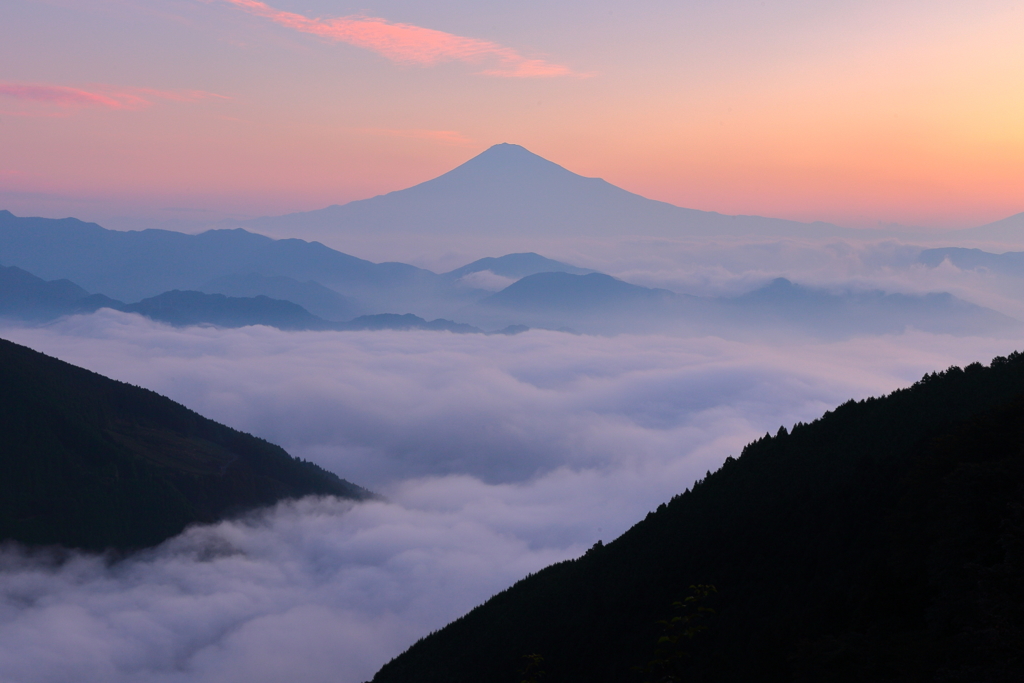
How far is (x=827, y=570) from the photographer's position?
42.2 metres

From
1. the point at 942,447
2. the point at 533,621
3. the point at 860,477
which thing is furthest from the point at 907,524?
the point at 533,621

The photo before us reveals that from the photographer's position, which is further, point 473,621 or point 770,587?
point 473,621

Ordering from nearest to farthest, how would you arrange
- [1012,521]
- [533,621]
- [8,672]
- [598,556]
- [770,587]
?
[1012,521] < [770,587] < [533,621] < [598,556] < [8,672]

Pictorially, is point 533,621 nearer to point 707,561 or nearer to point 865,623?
point 707,561

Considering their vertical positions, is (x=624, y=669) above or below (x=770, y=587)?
below

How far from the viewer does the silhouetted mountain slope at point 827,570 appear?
27.0m

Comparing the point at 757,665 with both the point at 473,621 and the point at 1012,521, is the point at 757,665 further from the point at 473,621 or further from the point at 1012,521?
the point at 473,621

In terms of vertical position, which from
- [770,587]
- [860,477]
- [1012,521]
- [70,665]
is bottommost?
[70,665]

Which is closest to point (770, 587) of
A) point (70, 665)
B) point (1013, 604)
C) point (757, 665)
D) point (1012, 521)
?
point (757, 665)

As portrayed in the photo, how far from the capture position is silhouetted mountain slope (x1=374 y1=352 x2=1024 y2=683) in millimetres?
26953

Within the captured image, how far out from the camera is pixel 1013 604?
2252cm

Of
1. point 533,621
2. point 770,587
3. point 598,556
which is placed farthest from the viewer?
point 598,556

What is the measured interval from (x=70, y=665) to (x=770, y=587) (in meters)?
220

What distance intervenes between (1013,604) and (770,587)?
23637 mm
